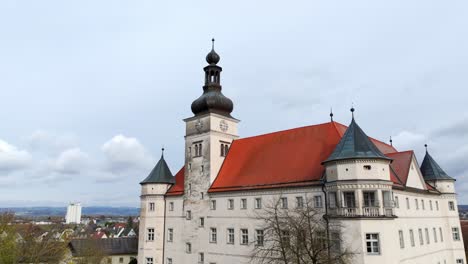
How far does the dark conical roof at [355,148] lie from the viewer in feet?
84.2

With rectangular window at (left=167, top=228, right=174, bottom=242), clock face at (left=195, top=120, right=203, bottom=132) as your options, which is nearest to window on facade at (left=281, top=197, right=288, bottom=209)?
clock face at (left=195, top=120, right=203, bottom=132)

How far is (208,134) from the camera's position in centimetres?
3872

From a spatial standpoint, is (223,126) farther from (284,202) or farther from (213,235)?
(284,202)

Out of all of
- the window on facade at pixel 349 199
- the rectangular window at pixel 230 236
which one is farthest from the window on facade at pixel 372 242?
the rectangular window at pixel 230 236

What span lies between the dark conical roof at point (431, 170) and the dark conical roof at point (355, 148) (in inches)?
581

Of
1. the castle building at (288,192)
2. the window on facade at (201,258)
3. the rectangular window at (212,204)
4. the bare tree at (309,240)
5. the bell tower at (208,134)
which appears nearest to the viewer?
the bare tree at (309,240)

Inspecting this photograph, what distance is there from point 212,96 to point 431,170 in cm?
2334

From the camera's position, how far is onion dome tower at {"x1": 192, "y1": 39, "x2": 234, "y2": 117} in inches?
1571

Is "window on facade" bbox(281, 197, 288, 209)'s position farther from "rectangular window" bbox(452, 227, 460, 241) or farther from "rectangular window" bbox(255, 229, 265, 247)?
"rectangular window" bbox(452, 227, 460, 241)

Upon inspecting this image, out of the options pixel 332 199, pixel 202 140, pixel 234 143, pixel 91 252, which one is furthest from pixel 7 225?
pixel 332 199

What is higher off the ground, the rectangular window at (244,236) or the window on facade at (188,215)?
the window on facade at (188,215)

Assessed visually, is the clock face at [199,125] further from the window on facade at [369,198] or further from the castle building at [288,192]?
the window on facade at [369,198]

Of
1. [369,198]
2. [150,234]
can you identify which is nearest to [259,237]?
[369,198]

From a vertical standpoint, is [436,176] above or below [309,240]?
above
